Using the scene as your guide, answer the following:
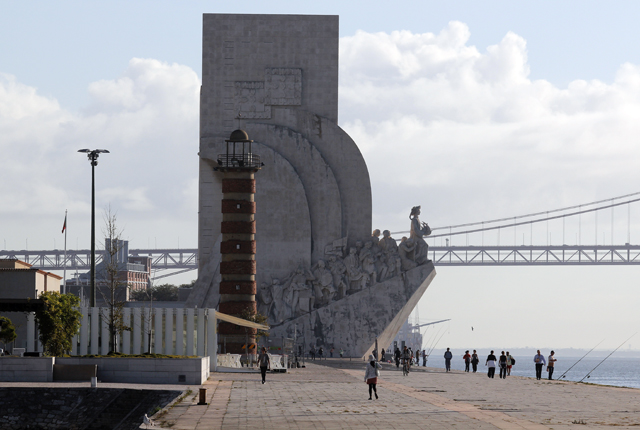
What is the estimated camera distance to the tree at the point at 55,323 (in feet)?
103

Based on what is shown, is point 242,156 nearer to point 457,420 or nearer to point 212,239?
point 212,239

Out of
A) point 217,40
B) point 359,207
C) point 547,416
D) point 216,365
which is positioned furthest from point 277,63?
point 547,416

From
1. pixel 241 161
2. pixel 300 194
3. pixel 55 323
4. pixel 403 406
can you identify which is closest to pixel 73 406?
pixel 55 323

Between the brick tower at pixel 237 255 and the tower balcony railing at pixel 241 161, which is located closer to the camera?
the brick tower at pixel 237 255

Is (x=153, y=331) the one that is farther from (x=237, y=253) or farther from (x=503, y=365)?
(x=237, y=253)

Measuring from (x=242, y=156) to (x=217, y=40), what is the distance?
18715 millimetres

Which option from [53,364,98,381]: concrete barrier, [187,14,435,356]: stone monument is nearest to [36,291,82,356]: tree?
[53,364,98,381]: concrete barrier

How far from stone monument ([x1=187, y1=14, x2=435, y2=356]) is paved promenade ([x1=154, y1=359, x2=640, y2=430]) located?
2987cm

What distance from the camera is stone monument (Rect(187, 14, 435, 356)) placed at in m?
63.2

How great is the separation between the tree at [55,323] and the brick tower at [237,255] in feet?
55.6

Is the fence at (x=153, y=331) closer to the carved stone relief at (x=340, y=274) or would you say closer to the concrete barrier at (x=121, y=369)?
the concrete barrier at (x=121, y=369)

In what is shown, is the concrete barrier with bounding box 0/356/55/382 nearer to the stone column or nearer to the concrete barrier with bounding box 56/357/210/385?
the concrete barrier with bounding box 56/357/210/385

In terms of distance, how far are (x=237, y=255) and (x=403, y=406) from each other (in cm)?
2782

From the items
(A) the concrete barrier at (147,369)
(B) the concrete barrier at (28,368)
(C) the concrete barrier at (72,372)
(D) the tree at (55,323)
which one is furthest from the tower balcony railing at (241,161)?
(B) the concrete barrier at (28,368)
